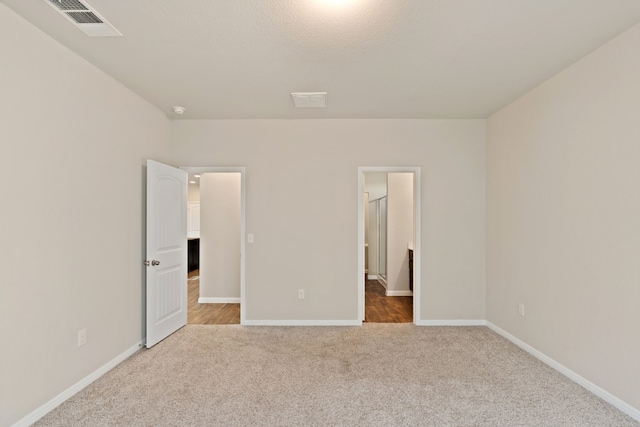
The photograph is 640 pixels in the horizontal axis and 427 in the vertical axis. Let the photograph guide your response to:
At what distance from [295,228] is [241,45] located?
2.29 meters

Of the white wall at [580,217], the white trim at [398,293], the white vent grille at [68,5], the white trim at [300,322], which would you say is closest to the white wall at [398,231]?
the white trim at [398,293]

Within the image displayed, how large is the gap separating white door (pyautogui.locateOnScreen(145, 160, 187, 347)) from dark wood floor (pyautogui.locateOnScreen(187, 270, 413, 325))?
0.47 m

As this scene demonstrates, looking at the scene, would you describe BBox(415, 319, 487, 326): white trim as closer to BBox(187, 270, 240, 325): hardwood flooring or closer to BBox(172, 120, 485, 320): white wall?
BBox(172, 120, 485, 320): white wall

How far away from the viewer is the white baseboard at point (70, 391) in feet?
7.09

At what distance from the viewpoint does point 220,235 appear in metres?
5.49

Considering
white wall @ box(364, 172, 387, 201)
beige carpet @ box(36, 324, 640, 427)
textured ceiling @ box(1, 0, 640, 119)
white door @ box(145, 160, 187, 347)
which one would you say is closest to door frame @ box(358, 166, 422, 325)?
beige carpet @ box(36, 324, 640, 427)

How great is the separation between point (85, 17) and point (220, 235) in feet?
12.2

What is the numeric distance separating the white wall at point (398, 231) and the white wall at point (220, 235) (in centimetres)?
265

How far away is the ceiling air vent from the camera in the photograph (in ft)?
6.51

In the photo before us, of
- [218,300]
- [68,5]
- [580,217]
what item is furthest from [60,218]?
[580,217]

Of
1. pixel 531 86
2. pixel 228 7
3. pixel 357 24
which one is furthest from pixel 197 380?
pixel 531 86

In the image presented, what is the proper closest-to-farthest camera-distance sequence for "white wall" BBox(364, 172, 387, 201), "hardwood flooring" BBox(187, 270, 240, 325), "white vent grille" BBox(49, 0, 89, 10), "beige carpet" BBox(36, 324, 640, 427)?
"white vent grille" BBox(49, 0, 89, 10) → "beige carpet" BBox(36, 324, 640, 427) → "hardwood flooring" BBox(187, 270, 240, 325) → "white wall" BBox(364, 172, 387, 201)

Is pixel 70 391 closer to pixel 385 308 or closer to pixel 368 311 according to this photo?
pixel 368 311

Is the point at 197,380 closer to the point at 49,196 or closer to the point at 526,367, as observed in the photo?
the point at 49,196
